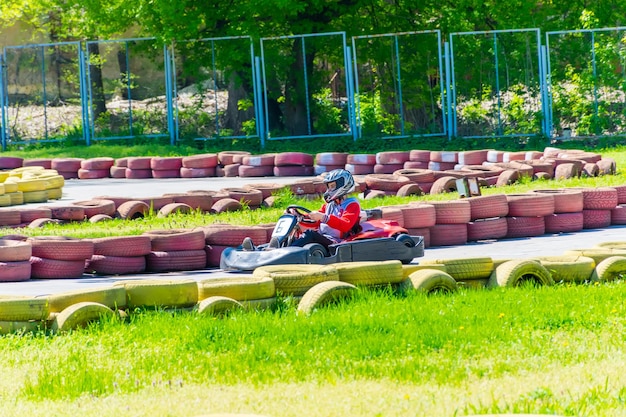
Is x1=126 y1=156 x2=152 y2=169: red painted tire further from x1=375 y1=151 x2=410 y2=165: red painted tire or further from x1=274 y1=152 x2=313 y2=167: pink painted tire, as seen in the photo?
x1=375 y1=151 x2=410 y2=165: red painted tire

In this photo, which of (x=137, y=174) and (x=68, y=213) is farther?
(x=137, y=174)

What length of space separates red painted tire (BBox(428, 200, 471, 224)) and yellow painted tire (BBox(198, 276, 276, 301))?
3769 millimetres

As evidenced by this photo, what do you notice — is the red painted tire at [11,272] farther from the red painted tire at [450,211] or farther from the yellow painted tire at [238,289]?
the red painted tire at [450,211]

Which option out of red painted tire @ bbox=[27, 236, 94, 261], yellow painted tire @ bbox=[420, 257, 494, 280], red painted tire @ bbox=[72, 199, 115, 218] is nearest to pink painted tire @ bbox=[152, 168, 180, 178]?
red painted tire @ bbox=[72, 199, 115, 218]

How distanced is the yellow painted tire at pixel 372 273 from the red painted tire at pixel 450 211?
3197mm

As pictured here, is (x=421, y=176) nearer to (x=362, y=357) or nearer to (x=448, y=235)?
(x=448, y=235)

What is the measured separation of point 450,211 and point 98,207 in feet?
12.9

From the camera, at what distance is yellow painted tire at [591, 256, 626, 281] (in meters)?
7.70

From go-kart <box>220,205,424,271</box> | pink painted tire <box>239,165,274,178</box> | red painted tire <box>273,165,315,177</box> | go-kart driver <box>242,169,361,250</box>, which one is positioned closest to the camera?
go-kart <box>220,205,424,271</box>

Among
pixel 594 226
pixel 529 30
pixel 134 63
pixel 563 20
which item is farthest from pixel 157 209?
pixel 134 63

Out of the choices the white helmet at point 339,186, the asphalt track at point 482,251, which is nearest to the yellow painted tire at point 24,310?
the asphalt track at point 482,251

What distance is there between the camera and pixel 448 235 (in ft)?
34.8

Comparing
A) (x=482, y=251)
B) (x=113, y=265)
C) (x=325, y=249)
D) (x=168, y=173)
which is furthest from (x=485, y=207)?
(x=168, y=173)

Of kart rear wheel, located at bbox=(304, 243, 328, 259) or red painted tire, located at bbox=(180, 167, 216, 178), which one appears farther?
red painted tire, located at bbox=(180, 167, 216, 178)
